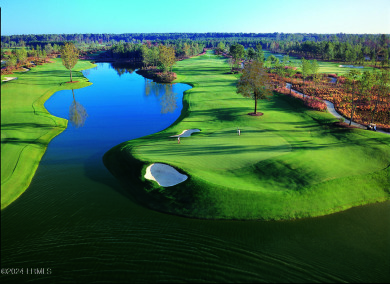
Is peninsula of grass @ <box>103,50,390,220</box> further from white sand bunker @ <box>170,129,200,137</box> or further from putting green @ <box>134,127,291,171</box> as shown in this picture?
white sand bunker @ <box>170,129,200,137</box>

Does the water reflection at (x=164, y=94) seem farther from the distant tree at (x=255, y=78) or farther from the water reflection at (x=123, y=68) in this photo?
the water reflection at (x=123, y=68)

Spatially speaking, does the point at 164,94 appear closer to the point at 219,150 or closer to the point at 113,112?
the point at 113,112

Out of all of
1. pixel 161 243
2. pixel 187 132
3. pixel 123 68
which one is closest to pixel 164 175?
pixel 161 243

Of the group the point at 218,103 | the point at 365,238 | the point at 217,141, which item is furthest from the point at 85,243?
the point at 218,103

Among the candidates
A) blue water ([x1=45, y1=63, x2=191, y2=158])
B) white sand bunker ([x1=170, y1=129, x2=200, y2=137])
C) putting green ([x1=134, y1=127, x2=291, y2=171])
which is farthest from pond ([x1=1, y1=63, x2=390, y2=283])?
white sand bunker ([x1=170, y1=129, x2=200, y2=137])

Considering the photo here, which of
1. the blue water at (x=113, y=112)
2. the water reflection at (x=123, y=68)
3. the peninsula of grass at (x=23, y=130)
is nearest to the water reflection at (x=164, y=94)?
the blue water at (x=113, y=112)

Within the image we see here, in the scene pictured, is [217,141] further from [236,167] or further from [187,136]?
[236,167]
